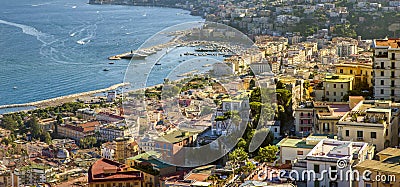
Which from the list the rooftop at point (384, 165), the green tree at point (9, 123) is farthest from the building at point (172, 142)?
the green tree at point (9, 123)

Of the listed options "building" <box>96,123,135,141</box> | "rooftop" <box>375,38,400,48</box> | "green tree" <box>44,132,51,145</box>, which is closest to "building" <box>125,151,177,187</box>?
"rooftop" <box>375,38,400,48</box>

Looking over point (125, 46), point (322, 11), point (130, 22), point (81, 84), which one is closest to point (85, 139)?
point (81, 84)

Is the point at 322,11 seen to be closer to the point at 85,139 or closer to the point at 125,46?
the point at 125,46

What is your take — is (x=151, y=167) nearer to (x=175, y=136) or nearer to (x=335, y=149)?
(x=175, y=136)

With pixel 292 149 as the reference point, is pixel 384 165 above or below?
above

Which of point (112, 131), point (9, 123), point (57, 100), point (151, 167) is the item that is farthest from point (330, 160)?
point (57, 100)

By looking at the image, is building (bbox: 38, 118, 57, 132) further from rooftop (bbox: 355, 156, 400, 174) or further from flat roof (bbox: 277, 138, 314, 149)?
rooftop (bbox: 355, 156, 400, 174)
